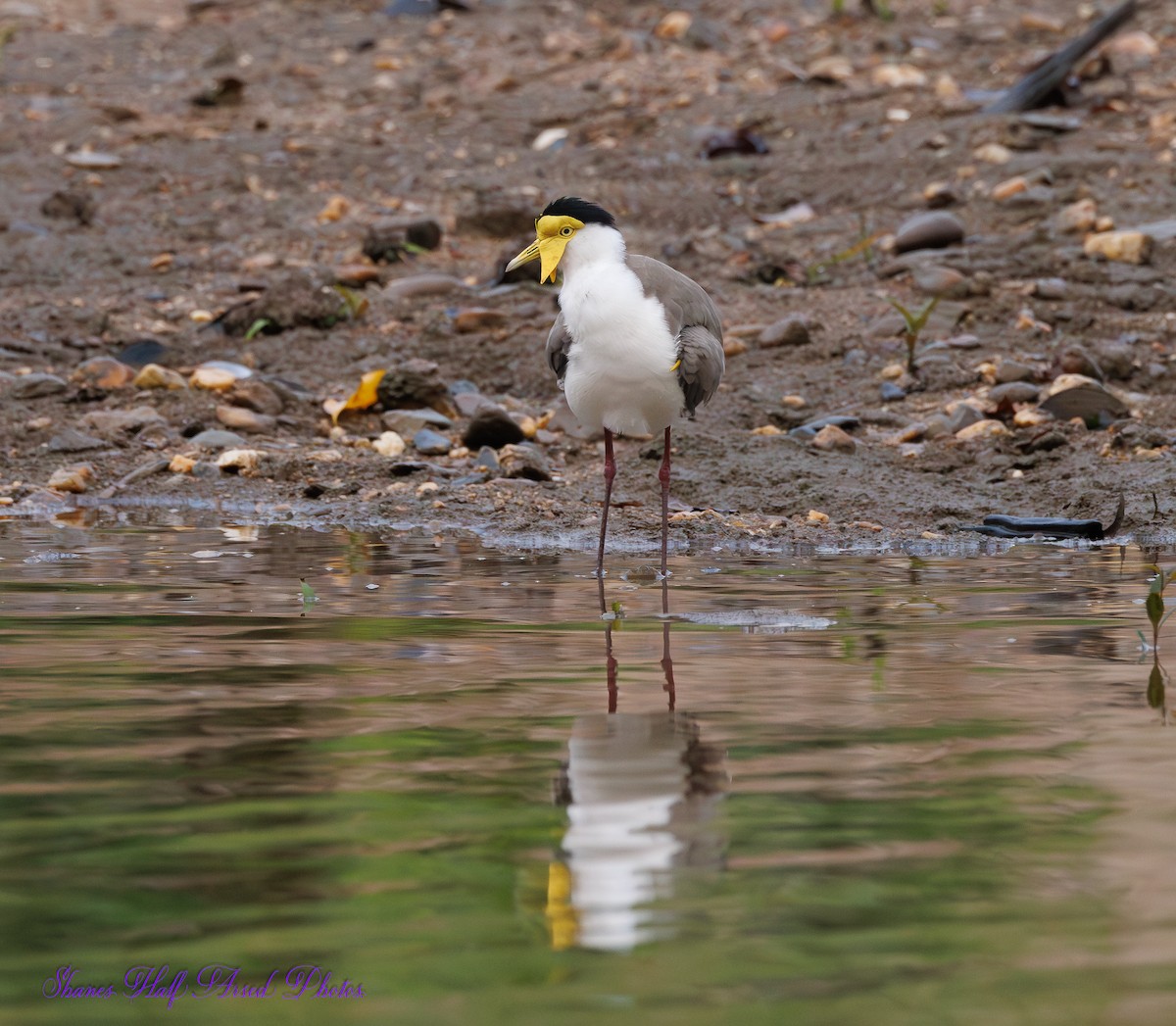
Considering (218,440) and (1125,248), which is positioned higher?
(1125,248)

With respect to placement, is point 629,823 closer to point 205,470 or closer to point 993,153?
point 205,470

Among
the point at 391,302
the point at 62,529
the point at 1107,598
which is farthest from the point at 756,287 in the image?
the point at 1107,598

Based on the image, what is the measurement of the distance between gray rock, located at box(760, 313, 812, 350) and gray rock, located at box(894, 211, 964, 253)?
5.00 ft

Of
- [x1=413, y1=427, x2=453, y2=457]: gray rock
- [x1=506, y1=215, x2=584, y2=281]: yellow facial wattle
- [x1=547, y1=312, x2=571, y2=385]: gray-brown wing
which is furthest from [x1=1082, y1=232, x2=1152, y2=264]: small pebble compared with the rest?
[x1=506, y1=215, x2=584, y2=281]: yellow facial wattle

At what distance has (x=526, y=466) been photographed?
8586mm

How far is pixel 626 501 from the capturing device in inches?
323

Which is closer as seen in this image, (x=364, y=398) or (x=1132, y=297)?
(x=364, y=398)

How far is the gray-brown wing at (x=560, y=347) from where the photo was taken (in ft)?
22.0

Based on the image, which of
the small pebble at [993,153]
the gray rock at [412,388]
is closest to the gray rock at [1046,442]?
the gray rock at [412,388]

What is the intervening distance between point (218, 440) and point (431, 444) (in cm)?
116

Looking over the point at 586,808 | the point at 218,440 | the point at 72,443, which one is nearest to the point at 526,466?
the point at 218,440

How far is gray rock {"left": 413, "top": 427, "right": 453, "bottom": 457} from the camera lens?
914cm

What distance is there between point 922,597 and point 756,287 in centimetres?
590

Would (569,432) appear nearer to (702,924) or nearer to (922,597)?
(922,597)
